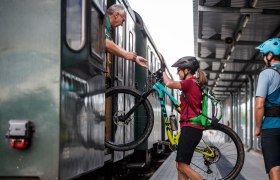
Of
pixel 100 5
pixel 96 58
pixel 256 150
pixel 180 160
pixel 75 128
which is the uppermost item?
pixel 100 5

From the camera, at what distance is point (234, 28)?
14992mm

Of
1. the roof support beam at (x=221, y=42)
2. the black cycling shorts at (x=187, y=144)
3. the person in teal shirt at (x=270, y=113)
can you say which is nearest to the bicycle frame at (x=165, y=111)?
the black cycling shorts at (x=187, y=144)

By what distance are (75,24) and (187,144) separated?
2371 millimetres

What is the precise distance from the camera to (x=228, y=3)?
1223cm

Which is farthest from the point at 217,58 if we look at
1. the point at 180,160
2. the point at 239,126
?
the point at 180,160

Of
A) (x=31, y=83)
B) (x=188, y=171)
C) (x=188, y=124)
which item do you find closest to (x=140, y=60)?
(x=188, y=124)

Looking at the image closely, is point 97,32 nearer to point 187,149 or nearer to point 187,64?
point 187,64

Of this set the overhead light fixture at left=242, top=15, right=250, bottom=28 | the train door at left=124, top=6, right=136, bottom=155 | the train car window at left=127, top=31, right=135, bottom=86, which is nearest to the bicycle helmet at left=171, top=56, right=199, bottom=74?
the train door at left=124, top=6, right=136, bottom=155

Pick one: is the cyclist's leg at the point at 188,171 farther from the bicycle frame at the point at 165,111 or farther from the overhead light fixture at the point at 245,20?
the overhead light fixture at the point at 245,20

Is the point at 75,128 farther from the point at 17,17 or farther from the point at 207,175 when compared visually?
the point at 207,175

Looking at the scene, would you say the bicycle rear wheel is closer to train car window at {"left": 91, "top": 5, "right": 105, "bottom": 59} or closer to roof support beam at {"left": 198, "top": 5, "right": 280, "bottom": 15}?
train car window at {"left": 91, "top": 5, "right": 105, "bottom": 59}

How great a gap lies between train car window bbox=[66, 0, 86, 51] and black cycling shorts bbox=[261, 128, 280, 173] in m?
1.99

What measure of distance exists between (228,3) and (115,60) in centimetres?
634

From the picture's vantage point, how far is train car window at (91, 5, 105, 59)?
3.86 m
